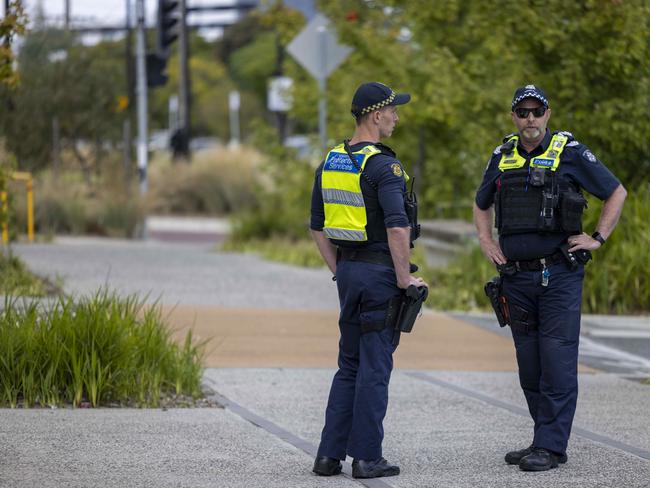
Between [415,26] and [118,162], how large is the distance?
28.8 feet

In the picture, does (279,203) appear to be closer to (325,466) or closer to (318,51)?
(318,51)

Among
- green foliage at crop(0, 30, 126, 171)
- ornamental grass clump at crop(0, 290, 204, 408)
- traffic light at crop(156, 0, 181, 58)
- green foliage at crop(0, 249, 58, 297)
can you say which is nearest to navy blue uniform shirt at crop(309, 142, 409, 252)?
ornamental grass clump at crop(0, 290, 204, 408)

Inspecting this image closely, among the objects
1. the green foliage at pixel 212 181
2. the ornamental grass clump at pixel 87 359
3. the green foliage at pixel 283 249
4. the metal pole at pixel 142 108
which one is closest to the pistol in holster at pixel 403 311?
the ornamental grass clump at pixel 87 359

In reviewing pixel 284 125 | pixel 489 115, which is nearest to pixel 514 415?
pixel 489 115

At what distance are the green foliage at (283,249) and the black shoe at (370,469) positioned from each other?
38.7 feet

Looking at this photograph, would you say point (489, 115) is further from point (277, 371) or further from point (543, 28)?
point (277, 371)

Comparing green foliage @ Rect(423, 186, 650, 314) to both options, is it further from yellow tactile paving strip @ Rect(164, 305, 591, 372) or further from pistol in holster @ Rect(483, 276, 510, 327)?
pistol in holster @ Rect(483, 276, 510, 327)

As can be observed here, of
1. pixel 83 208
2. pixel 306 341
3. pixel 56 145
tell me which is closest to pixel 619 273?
pixel 306 341

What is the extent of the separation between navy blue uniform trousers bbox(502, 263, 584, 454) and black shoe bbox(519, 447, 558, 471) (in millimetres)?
33

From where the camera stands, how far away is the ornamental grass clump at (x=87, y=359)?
8.01 m

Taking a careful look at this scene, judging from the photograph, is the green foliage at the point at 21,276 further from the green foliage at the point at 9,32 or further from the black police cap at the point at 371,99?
the black police cap at the point at 371,99

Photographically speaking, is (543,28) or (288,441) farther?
(543,28)

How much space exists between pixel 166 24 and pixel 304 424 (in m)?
18.6

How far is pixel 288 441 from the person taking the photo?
734cm
